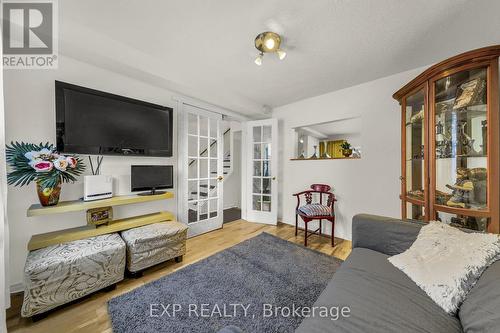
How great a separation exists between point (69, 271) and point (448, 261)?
2537 millimetres

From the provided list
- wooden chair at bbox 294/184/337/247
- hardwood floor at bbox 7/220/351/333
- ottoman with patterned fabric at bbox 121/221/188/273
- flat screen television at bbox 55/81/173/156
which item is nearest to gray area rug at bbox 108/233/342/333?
hardwood floor at bbox 7/220/351/333

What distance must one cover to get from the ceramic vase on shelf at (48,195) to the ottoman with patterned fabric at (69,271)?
382 mm

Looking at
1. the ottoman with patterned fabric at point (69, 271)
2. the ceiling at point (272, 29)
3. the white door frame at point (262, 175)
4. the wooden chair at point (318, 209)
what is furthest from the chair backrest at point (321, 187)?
the ottoman with patterned fabric at point (69, 271)

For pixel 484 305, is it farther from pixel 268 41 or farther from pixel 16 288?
pixel 16 288

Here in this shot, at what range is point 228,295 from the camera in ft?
5.04

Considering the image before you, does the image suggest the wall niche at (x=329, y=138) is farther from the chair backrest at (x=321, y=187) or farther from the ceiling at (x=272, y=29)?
the ceiling at (x=272, y=29)

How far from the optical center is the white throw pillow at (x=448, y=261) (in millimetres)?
890

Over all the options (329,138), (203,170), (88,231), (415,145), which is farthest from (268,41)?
(329,138)

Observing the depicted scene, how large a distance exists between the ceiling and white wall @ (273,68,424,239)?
12.2 inches

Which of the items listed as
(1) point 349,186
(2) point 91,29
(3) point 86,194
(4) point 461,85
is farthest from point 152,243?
(4) point 461,85

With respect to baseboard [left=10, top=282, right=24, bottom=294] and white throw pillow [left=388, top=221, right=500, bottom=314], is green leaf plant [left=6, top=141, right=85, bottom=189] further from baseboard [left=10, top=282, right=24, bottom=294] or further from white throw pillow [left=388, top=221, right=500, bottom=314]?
white throw pillow [left=388, top=221, right=500, bottom=314]

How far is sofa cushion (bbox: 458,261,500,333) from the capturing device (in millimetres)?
703

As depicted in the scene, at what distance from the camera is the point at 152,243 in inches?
72.6

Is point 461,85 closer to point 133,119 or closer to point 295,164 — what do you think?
point 295,164
